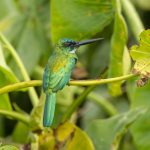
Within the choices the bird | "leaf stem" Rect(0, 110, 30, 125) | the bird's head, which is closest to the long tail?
the bird

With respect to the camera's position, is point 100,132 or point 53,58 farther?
point 100,132

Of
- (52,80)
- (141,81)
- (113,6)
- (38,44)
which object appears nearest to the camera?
(141,81)

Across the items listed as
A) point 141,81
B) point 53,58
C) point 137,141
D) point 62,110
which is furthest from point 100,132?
point 141,81

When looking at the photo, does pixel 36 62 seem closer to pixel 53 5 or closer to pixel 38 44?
pixel 38 44

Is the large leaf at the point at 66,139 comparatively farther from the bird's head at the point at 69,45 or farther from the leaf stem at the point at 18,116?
the bird's head at the point at 69,45

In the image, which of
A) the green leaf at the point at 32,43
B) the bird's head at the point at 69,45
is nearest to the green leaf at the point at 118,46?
the bird's head at the point at 69,45

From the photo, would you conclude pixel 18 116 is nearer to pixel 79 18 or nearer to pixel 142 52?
pixel 79 18
